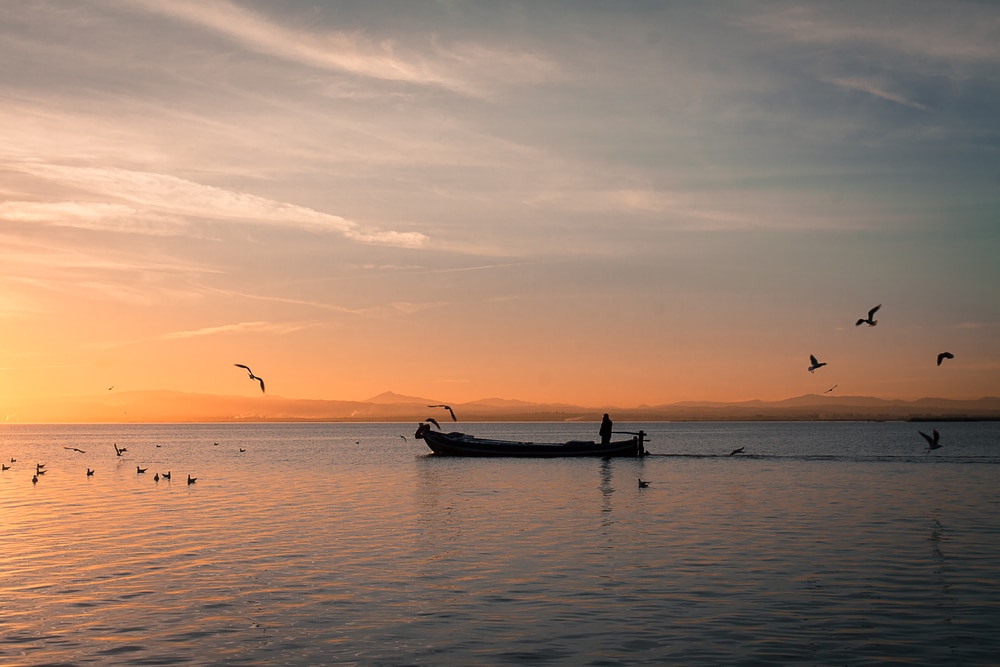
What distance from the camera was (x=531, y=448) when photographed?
251 feet

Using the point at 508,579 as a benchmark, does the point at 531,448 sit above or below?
above

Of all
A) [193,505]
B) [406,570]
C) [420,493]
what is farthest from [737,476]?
[406,570]

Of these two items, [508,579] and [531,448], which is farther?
[531,448]

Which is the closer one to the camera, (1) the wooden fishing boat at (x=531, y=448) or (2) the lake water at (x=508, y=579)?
(2) the lake water at (x=508, y=579)

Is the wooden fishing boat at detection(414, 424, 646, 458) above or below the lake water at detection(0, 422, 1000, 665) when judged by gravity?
above

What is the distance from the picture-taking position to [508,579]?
2081cm

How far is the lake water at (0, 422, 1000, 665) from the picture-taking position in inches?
589

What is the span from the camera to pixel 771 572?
21.5 metres

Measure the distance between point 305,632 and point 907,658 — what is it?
10.1 m

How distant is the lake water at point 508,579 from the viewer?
15.0 metres

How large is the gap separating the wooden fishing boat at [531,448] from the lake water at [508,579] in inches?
1274

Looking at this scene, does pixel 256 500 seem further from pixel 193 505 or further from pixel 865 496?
pixel 865 496

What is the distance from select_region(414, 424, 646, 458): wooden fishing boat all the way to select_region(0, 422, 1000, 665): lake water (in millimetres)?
32356

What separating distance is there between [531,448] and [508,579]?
5596cm
